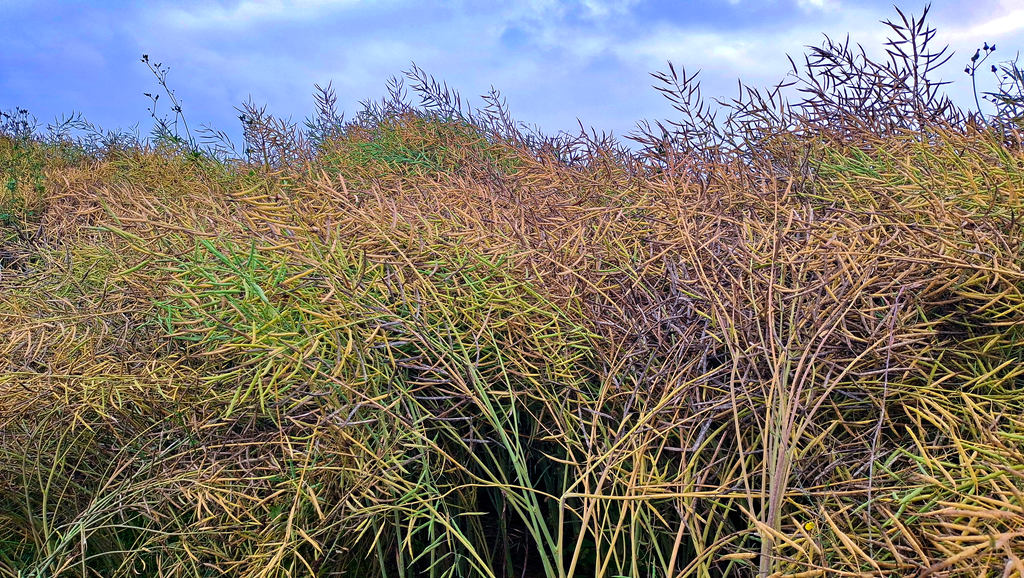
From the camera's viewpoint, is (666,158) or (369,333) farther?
(666,158)

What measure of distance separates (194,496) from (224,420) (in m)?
0.20

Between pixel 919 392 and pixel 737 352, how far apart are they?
405mm

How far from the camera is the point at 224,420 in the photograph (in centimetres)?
188

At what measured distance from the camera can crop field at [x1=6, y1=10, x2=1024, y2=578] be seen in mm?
1538

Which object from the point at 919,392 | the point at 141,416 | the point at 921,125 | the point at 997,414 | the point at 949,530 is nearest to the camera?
the point at 949,530

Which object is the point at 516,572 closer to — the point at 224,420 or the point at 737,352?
the point at 224,420

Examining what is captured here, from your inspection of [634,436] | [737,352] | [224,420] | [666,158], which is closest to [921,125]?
[666,158]

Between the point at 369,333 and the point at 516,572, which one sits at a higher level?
the point at 369,333

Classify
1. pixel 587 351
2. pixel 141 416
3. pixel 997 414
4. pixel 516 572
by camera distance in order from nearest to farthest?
pixel 997 414 < pixel 587 351 < pixel 141 416 < pixel 516 572

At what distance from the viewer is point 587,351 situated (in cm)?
186

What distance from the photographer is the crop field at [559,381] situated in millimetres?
1538

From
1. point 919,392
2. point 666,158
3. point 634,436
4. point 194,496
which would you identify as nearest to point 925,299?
point 919,392

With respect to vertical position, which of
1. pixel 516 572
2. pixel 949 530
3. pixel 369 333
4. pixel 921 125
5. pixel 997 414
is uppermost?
pixel 921 125

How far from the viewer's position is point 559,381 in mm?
1822
